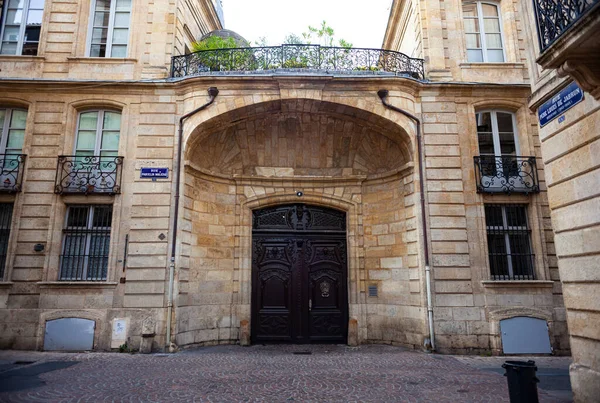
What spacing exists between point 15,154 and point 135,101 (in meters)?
2.97

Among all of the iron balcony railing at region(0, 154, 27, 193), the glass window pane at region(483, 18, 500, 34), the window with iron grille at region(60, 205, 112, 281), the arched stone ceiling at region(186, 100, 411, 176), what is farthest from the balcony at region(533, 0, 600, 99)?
the iron balcony railing at region(0, 154, 27, 193)

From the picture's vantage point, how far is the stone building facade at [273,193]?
8.95 m

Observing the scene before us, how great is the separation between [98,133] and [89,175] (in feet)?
3.81

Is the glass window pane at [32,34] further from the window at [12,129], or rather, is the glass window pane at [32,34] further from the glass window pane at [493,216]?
the glass window pane at [493,216]

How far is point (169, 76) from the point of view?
402 inches

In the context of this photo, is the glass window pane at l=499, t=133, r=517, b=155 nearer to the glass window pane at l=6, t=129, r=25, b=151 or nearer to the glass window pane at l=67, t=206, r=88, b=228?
the glass window pane at l=67, t=206, r=88, b=228

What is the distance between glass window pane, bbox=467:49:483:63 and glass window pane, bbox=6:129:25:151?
11445mm

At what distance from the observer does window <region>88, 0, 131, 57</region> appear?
10.5 m

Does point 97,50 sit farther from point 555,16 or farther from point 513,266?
point 513,266

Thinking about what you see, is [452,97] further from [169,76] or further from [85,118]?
[85,118]

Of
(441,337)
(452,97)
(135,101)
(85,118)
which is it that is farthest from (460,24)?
(85,118)

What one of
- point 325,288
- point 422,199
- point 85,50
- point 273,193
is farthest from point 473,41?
point 85,50

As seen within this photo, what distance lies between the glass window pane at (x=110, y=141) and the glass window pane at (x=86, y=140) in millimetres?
239

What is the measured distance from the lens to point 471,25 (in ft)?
35.7
